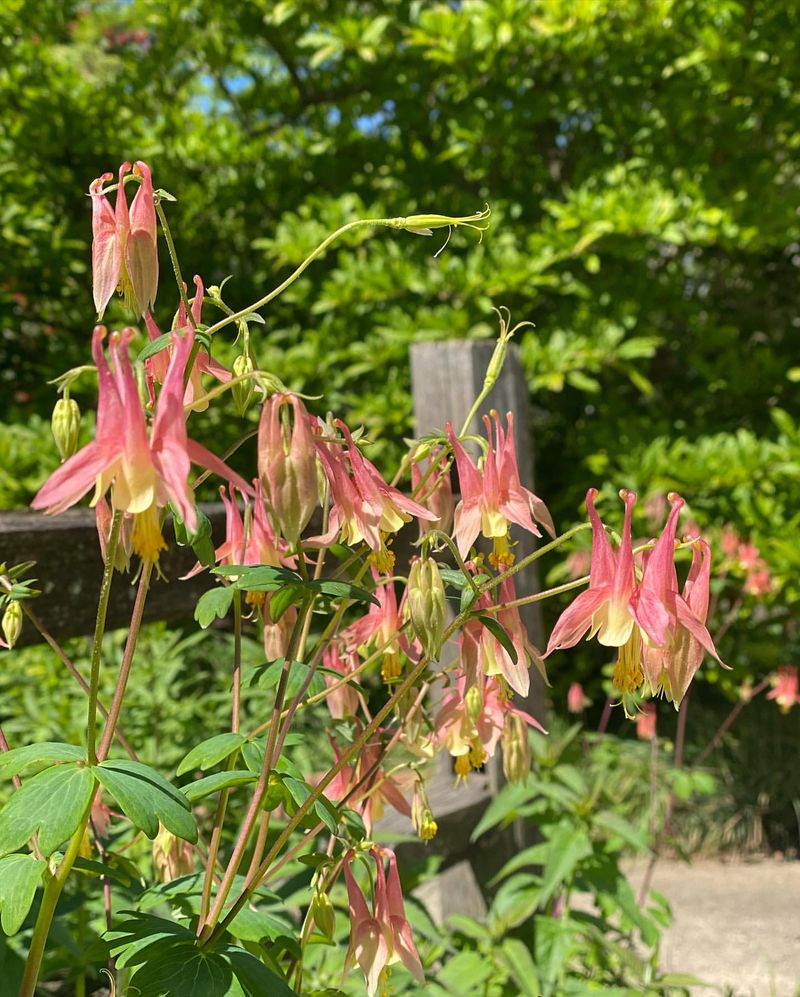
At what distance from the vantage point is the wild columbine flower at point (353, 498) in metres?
0.80

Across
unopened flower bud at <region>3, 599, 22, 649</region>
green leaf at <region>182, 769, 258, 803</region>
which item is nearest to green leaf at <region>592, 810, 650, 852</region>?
green leaf at <region>182, 769, 258, 803</region>

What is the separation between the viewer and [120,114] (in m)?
4.09

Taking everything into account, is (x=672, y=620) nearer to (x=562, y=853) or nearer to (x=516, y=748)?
(x=516, y=748)

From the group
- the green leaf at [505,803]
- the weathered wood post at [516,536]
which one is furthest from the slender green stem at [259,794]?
the weathered wood post at [516,536]

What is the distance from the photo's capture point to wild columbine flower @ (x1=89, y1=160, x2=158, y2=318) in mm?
797

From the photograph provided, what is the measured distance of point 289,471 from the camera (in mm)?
667

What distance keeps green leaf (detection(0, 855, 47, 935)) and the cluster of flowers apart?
0.24 m

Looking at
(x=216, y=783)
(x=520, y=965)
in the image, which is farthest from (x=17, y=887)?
(x=520, y=965)

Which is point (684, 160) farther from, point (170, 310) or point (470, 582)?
point (470, 582)

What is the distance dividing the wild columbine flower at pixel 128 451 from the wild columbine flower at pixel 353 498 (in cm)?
16

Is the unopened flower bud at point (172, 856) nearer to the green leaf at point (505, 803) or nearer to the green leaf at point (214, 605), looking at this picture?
the green leaf at point (214, 605)

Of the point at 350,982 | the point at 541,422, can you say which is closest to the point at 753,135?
the point at 541,422

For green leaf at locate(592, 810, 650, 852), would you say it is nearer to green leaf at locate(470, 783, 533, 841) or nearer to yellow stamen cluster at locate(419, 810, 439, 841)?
green leaf at locate(470, 783, 533, 841)

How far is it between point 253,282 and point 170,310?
36cm
